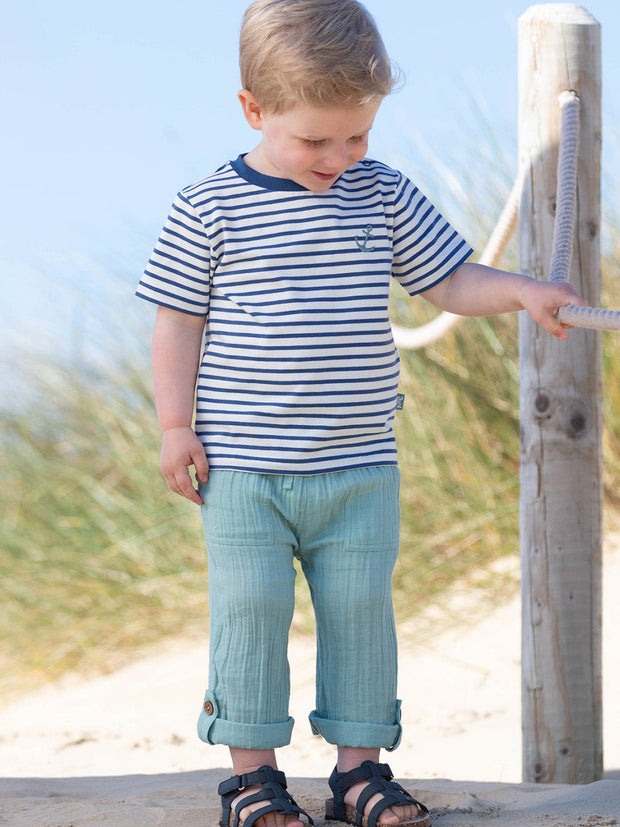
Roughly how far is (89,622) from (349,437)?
12.0ft

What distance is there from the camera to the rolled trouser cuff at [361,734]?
1.77 metres

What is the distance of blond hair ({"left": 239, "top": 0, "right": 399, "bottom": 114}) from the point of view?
1.60 meters

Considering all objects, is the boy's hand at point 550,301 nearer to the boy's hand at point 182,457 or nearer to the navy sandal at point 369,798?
the boy's hand at point 182,457

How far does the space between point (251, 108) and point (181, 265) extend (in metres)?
0.30

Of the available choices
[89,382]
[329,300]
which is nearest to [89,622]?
[89,382]

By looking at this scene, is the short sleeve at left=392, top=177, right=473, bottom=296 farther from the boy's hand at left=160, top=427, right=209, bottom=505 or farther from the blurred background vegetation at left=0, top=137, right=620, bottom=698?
the blurred background vegetation at left=0, top=137, right=620, bottom=698

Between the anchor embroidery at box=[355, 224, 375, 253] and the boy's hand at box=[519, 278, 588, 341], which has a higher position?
the anchor embroidery at box=[355, 224, 375, 253]

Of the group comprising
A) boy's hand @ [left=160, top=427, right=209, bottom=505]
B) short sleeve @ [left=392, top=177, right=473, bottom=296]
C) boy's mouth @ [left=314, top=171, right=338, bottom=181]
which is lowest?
boy's hand @ [left=160, top=427, right=209, bottom=505]

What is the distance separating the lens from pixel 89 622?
5.08 m

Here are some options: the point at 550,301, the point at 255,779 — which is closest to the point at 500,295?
the point at 550,301

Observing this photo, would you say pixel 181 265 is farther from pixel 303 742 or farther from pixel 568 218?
pixel 303 742

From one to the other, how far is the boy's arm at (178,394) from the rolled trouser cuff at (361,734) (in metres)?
0.47

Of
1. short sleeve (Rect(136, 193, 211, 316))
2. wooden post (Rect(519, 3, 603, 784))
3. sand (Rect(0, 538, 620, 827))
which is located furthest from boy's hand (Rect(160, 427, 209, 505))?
wooden post (Rect(519, 3, 603, 784))

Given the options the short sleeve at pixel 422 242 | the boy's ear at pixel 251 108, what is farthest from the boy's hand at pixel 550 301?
the boy's ear at pixel 251 108
